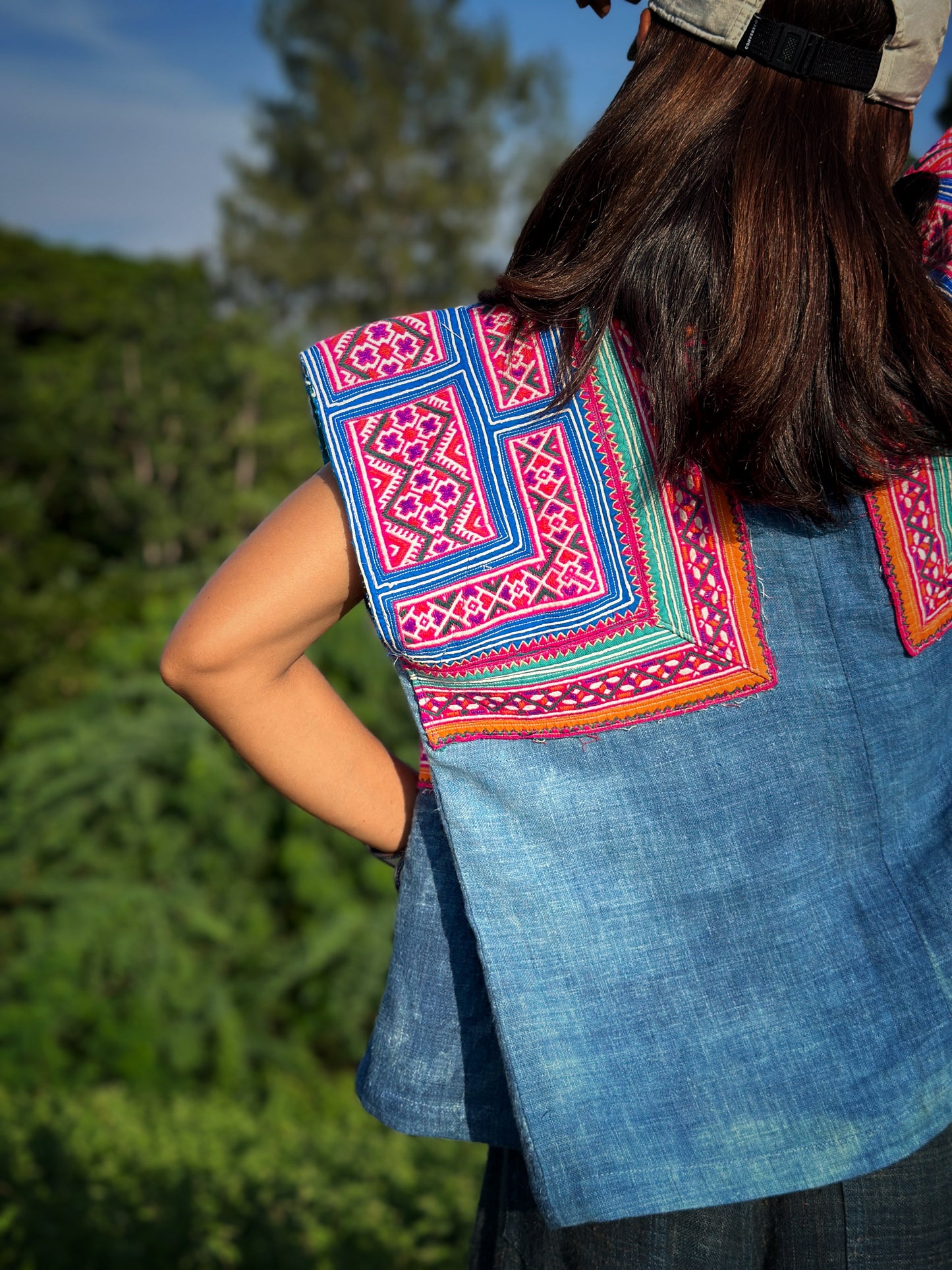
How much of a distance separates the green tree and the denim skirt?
43.4ft

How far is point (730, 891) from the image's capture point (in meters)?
0.88

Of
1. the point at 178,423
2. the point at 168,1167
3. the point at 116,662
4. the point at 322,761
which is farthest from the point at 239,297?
the point at 322,761

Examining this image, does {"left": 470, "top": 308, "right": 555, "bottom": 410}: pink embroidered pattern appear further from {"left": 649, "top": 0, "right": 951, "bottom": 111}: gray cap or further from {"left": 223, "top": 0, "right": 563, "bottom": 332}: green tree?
{"left": 223, "top": 0, "right": 563, "bottom": 332}: green tree

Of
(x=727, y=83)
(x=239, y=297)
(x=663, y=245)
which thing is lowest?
(x=663, y=245)

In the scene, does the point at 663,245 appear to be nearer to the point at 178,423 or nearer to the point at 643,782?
the point at 643,782

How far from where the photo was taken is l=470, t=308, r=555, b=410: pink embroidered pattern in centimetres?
86

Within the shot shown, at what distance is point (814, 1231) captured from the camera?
909 millimetres

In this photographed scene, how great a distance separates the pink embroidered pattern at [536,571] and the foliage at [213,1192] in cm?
211

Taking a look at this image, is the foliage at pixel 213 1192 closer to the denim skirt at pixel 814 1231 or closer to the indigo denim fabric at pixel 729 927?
the denim skirt at pixel 814 1231

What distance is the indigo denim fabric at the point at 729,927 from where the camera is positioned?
87cm

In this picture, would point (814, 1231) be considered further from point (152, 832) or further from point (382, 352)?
point (152, 832)

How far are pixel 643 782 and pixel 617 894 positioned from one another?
0.10 metres

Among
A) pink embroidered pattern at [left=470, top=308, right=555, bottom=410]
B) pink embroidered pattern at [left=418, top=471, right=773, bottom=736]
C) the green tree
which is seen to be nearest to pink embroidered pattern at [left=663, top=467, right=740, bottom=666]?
pink embroidered pattern at [left=418, top=471, right=773, bottom=736]

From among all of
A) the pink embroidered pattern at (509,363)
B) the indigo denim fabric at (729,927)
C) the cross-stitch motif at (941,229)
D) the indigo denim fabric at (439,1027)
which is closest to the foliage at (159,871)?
the indigo denim fabric at (439,1027)
